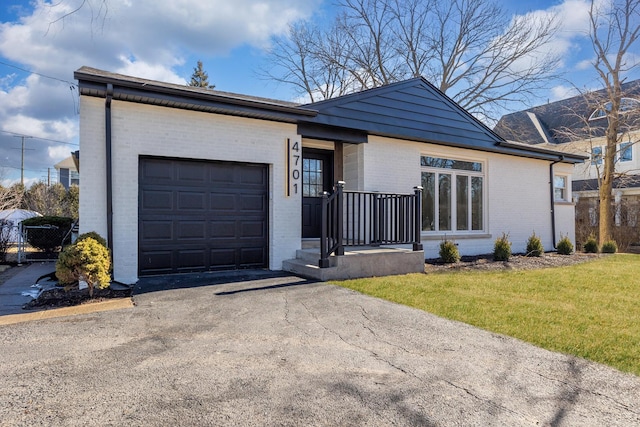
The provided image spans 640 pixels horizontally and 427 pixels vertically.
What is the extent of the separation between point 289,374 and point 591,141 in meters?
19.4

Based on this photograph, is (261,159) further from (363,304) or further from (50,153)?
(50,153)

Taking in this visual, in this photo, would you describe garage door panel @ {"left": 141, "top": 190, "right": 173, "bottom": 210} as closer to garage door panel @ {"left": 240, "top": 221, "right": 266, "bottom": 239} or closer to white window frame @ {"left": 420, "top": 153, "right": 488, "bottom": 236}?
garage door panel @ {"left": 240, "top": 221, "right": 266, "bottom": 239}

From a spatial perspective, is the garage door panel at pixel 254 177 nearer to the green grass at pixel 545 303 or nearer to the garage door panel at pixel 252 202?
the garage door panel at pixel 252 202

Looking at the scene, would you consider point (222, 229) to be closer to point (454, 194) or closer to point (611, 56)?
point (454, 194)

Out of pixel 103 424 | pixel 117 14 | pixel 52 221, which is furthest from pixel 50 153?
pixel 103 424

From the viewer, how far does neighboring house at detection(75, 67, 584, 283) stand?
6.07 meters

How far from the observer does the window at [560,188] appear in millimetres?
12773

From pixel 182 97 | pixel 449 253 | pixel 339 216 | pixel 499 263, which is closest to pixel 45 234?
pixel 182 97

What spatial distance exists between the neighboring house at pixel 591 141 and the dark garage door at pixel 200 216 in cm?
1261

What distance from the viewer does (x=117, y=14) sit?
3.96 metres

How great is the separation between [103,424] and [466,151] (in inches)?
389

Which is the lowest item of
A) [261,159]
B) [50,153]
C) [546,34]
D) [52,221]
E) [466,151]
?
[52,221]

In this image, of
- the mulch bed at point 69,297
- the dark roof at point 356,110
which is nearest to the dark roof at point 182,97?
the dark roof at point 356,110

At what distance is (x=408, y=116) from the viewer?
8.97m
